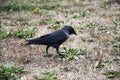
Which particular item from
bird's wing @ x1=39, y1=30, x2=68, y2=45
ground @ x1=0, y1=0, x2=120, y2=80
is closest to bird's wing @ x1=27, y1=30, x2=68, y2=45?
bird's wing @ x1=39, y1=30, x2=68, y2=45

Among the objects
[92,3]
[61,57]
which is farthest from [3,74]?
[92,3]

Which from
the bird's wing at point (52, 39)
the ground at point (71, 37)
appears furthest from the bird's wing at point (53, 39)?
the ground at point (71, 37)

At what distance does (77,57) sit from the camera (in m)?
8.80

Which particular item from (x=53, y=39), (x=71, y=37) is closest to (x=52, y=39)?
(x=53, y=39)

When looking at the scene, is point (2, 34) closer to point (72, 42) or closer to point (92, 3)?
point (72, 42)

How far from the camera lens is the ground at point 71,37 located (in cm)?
799

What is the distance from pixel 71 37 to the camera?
11.1m

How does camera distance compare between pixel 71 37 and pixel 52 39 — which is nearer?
pixel 52 39

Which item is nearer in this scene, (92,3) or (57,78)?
(57,78)

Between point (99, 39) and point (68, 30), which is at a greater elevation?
point (68, 30)

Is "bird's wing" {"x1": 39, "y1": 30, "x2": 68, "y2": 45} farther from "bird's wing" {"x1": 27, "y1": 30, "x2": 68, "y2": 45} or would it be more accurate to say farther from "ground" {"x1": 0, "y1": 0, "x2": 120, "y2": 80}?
"ground" {"x1": 0, "y1": 0, "x2": 120, "y2": 80}

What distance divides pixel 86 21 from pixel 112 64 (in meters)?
5.23

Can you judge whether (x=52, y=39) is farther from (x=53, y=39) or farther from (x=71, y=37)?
(x=71, y=37)

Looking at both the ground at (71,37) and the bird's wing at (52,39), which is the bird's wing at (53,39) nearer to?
the bird's wing at (52,39)
